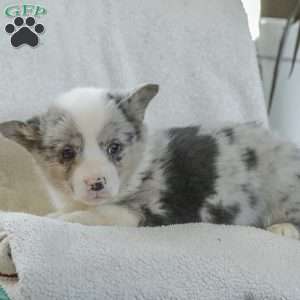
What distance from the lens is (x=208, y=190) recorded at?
5.85 feet

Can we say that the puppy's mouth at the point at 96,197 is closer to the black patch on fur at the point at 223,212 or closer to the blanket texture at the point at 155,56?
the black patch on fur at the point at 223,212

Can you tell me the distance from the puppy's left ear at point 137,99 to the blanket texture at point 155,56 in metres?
0.53

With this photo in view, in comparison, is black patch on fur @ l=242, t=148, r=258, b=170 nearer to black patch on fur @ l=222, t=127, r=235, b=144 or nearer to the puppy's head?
black patch on fur @ l=222, t=127, r=235, b=144

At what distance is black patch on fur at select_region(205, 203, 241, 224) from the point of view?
1.79 metres

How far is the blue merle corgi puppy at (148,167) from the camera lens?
165 centimetres

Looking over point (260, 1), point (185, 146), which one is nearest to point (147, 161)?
point (185, 146)

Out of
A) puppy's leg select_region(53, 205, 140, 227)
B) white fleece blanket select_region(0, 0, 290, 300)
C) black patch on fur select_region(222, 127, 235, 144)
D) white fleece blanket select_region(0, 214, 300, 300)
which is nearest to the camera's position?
white fleece blanket select_region(0, 214, 300, 300)

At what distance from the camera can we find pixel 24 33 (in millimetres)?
2385

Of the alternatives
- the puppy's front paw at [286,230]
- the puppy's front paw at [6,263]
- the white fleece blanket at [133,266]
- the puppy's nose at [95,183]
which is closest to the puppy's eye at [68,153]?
the puppy's nose at [95,183]

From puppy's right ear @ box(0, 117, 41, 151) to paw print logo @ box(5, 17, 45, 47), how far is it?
2.26 feet

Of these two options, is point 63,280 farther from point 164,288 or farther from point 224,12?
point 224,12

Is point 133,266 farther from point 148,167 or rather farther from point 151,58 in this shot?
point 151,58

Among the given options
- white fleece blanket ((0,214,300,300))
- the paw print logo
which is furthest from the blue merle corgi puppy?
the paw print logo

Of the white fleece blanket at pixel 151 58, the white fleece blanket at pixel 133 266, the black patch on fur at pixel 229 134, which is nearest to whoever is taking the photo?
the white fleece blanket at pixel 133 266
